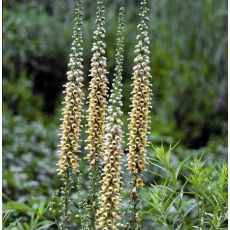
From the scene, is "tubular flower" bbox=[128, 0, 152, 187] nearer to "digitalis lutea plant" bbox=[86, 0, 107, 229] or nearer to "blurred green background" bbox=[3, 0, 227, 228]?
"digitalis lutea plant" bbox=[86, 0, 107, 229]

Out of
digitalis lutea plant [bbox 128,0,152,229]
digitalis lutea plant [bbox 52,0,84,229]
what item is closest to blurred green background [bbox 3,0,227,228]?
digitalis lutea plant [bbox 52,0,84,229]

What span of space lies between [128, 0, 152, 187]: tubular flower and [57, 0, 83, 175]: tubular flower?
0.22m

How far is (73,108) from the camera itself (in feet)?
9.07

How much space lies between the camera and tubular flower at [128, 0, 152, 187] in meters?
2.67

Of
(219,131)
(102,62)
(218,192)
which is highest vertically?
(102,62)

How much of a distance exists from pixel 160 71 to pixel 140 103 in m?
7.07

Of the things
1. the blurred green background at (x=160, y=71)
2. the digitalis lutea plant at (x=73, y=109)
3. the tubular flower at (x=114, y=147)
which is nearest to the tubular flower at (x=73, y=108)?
the digitalis lutea plant at (x=73, y=109)

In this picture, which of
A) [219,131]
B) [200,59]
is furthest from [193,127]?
[200,59]

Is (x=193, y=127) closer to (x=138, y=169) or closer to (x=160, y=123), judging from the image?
→ (x=160, y=123)

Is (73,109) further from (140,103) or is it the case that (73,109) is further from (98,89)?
(140,103)

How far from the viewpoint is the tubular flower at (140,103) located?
8.75 feet

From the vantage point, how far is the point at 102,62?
2.74 m

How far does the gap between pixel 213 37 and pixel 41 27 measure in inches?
91.8

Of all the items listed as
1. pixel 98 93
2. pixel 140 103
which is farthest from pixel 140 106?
pixel 98 93
